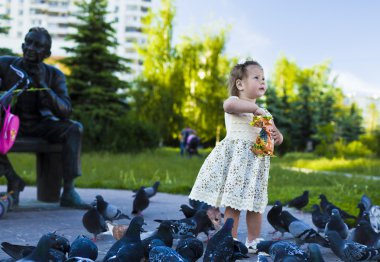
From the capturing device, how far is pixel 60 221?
4977 mm

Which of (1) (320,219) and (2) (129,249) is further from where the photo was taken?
(1) (320,219)

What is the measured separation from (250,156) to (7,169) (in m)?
2.92

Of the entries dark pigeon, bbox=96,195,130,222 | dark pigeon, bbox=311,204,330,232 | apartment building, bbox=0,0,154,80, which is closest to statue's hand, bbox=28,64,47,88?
dark pigeon, bbox=96,195,130,222

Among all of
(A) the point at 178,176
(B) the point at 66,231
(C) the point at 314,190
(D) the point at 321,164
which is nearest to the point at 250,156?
(B) the point at 66,231

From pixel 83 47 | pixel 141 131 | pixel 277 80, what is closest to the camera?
pixel 141 131

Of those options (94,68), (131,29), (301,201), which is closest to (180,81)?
(94,68)

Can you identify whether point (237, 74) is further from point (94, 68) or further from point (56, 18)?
point (56, 18)

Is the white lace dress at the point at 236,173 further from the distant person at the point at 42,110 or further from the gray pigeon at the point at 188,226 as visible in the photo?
the distant person at the point at 42,110

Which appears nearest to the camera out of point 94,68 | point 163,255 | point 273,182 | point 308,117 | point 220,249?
point 163,255

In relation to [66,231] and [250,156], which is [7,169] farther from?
[250,156]

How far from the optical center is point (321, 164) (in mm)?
17219

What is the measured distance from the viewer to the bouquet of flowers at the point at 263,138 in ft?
13.0

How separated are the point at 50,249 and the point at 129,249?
20.2 inches

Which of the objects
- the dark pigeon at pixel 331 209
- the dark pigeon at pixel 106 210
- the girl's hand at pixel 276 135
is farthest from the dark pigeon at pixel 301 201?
the dark pigeon at pixel 106 210
